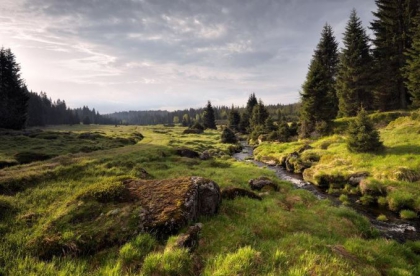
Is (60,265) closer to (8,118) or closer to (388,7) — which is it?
(388,7)

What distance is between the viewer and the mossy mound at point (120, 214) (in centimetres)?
715

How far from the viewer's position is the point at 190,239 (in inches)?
295

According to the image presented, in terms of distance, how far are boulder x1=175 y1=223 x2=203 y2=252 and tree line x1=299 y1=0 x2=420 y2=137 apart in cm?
4322

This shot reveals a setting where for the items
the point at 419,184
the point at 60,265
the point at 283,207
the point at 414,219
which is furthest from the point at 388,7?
the point at 60,265

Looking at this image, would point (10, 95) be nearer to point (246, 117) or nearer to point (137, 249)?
point (137, 249)

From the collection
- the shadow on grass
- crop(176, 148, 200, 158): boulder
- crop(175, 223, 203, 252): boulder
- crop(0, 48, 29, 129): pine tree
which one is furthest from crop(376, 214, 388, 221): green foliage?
crop(0, 48, 29, 129): pine tree

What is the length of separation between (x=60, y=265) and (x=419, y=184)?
25709 millimetres

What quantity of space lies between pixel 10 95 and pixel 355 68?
3444 inches

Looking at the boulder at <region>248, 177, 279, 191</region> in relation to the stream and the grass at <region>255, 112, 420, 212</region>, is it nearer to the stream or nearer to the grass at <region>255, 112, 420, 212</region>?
the stream

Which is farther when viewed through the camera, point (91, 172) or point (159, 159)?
point (159, 159)

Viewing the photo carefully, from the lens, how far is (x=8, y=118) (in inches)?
2299

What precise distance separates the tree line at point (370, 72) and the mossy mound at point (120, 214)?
4190cm

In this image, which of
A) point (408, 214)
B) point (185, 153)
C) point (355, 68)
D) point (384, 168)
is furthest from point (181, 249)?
point (355, 68)

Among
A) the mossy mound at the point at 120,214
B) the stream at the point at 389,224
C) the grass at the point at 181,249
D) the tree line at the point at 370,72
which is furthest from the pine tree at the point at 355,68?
the mossy mound at the point at 120,214
